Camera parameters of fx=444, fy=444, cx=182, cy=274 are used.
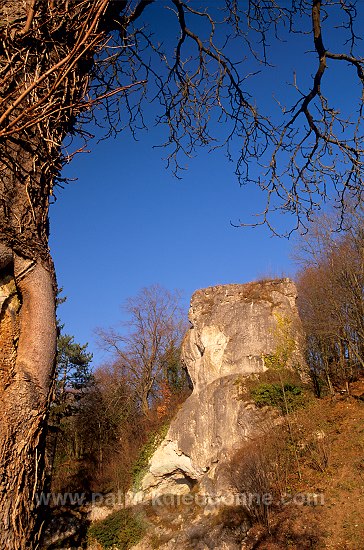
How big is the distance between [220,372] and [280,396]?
315cm

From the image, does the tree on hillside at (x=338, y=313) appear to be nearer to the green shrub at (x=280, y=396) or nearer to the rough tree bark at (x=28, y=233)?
the green shrub at (x=280, y=396)

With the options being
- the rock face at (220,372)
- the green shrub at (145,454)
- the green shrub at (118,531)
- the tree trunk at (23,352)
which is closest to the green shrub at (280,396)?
the rock face at (220,372)

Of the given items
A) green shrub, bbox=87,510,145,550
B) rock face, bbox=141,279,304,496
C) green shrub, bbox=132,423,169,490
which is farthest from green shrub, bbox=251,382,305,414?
green shrub, bbox=87,510,145,550

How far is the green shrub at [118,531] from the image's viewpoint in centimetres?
1570

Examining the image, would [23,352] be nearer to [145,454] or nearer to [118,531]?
[118,531]

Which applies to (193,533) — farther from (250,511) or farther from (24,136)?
(24,136)

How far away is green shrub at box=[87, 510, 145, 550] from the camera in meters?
15.7

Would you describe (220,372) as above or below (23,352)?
above

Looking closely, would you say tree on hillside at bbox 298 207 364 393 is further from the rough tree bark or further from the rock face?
the rough tree bark

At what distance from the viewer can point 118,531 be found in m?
16.1

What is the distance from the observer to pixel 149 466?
1852cm

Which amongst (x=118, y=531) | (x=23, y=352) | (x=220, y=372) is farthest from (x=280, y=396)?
(x=23, y=352)

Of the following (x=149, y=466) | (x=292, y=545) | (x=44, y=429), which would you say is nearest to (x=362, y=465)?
(x=292, y=545)

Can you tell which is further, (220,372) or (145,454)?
(145,454)
